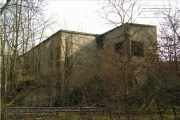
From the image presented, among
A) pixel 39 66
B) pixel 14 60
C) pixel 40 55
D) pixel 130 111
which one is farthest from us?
pixel 40 55

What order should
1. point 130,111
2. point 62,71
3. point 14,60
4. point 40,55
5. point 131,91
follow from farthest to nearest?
1. point 40,55
2. point 62,71
3. point 14,60
4. point 131,91
5. point 130,111

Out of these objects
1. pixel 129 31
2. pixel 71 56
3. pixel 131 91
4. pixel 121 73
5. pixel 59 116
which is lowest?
pixel 59 116

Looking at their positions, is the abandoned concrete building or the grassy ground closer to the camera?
the grassy ground

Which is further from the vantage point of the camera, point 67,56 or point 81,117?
point 67,56

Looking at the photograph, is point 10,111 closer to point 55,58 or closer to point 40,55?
point 55,58

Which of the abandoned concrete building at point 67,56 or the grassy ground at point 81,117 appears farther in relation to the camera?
the abandoned concrete building at point 67,56

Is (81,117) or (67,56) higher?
(67,56)

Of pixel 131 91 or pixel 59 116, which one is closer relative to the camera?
pixel 131 91

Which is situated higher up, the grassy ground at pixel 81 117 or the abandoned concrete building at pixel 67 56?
the abandoned concrete building at pixel 67 56

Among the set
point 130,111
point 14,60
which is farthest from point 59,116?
point 14,60

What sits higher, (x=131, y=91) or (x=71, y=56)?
(x=71, y=56)

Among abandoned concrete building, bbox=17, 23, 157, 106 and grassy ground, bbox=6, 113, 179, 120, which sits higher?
abandoned concrete building, bbox=17, 23, 157, 106

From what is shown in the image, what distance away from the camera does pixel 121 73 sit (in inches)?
337

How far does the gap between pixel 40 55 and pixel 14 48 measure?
15.5 ft
